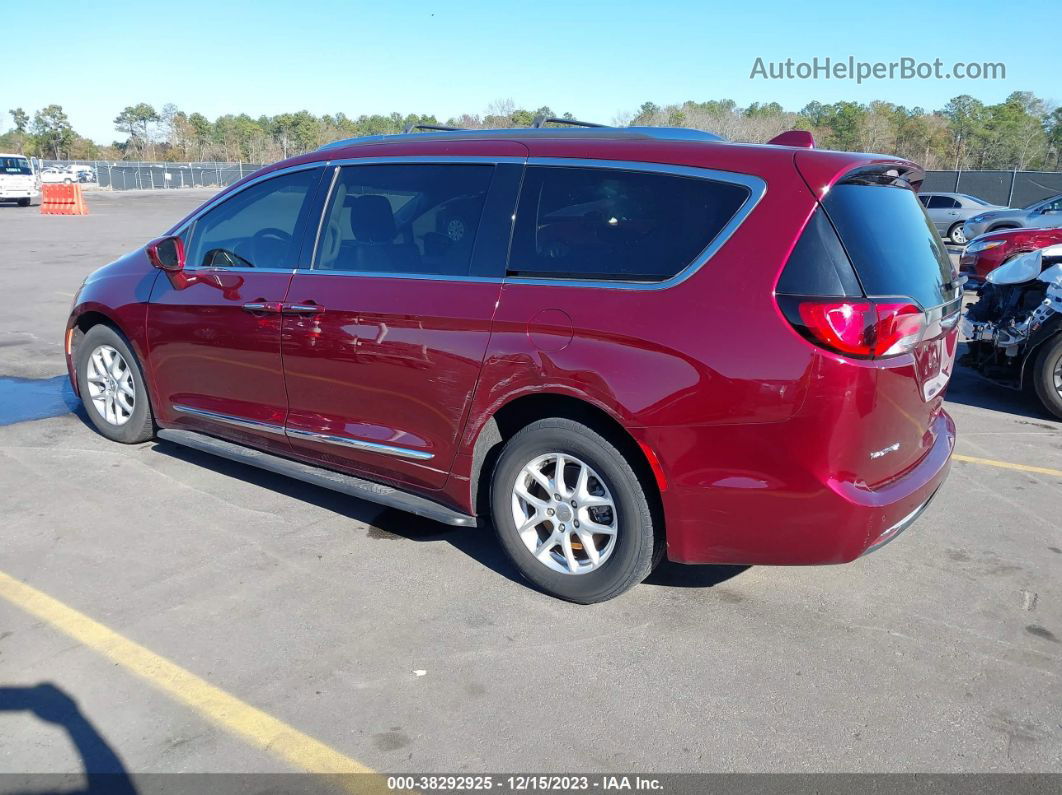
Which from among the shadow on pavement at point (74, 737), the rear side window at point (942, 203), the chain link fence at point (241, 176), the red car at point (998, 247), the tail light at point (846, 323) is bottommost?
the shadow on pavement at point (74, 737)

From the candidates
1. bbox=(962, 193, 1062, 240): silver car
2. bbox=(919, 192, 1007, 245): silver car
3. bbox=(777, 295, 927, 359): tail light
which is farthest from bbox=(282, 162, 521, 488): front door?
bbox=(919, 192, 1007, 245): silver car

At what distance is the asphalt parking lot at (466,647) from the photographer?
2.84m

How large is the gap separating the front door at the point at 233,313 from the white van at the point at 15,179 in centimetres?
3656

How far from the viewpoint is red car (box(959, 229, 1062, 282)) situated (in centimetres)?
988

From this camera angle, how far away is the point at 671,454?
3367 mm

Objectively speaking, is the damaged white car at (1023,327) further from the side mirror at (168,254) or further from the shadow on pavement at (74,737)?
the shadow on pavement at (74,737)

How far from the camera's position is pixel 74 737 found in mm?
2861

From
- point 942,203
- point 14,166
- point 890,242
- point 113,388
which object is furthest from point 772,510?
point 14,166

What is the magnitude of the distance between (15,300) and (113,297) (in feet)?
25.0

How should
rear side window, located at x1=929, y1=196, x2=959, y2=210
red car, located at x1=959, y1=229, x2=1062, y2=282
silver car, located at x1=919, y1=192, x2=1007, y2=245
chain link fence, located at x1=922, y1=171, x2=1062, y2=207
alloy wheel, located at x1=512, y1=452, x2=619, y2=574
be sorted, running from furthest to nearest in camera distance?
chain link fence, located at x1=922, y1=171, x2=1062, y2=207, rear side window, located at x1=929, y1=196, x2=959, y2=210, silver car, located at x1=919, y1=192, x2=1007, y2=245, red car, located at x1=959, y1=229, x2=1062, y2=282, alloy wheel, located at x1=512, y1=452, x2=619, y2=574

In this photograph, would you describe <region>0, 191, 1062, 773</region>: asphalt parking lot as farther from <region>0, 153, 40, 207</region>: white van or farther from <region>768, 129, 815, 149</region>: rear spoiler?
<region>0, 153, 40, 207</region>: white van

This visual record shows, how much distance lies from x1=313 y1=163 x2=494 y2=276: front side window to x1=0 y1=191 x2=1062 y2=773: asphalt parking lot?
1398mm

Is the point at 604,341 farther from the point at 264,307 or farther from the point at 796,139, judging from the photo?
the point at 264,307

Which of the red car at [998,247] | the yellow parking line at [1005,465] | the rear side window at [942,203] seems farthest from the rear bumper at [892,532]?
the rear side window at [942,203]
